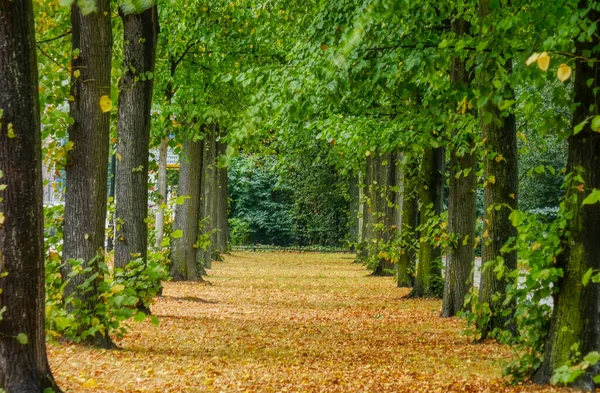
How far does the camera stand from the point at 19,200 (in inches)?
260

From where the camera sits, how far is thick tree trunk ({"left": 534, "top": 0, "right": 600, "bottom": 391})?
7.81 meters

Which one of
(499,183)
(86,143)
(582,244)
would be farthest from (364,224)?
(582,244)

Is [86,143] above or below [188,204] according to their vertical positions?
above

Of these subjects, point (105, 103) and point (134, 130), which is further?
point (134, 130)

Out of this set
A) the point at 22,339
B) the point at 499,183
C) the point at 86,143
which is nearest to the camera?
the point at 22,339

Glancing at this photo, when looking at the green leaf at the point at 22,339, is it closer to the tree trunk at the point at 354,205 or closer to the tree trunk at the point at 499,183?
the tree trunk at the point at 499,183

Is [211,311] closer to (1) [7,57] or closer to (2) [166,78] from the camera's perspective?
(2) [166,78]

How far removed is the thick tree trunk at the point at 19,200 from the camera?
6.53 meters

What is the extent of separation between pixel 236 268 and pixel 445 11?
22694 millimetres

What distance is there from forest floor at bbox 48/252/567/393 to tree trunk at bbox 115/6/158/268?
4.88 ft

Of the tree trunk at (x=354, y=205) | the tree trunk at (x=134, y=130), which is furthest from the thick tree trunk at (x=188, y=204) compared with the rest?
the tree trunk at (x=354, y=205)

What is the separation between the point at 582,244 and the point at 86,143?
548cm

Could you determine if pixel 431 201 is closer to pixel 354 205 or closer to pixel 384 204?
pixel 384 204

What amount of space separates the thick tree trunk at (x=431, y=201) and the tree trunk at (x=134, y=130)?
7.56 metres
